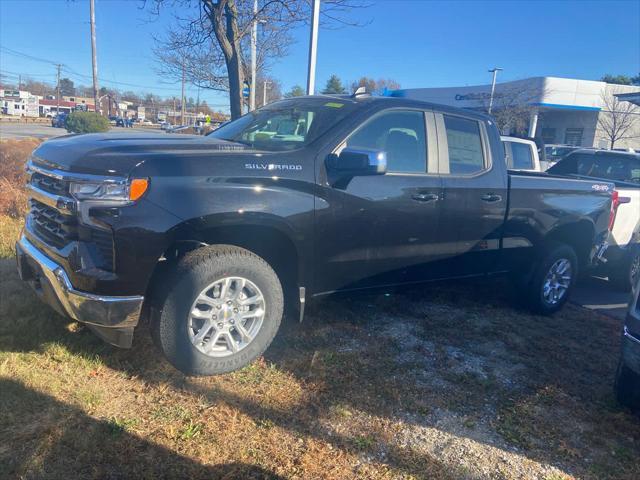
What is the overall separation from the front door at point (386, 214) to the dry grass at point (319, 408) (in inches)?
24.6

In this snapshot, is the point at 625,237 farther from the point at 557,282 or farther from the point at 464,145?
the point at 464,145

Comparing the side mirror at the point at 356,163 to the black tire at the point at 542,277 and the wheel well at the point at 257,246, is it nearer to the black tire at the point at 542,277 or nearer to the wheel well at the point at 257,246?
the wheel well at the point at 257,246

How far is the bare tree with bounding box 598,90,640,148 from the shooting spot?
36.4 m

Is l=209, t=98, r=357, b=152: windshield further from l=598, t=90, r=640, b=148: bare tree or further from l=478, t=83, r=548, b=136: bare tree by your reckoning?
l=598, t=90, r=640, b=148: bare tree

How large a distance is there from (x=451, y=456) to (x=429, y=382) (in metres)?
0.84

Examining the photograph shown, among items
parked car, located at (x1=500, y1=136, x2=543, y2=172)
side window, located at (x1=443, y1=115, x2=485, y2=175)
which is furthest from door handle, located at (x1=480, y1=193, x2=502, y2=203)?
parked car, located at (x1=500, y1=136, x2=543, y2=172)

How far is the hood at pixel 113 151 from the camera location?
120 inches

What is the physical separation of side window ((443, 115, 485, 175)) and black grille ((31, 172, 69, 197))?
3.00 m

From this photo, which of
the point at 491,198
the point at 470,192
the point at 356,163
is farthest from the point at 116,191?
the point at 491,198

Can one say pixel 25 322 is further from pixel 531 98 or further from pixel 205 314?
pixel 531 98

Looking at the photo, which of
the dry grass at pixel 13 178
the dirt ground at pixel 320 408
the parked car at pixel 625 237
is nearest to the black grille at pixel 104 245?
the dirt ground at pixel 320 408

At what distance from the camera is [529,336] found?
192 inches

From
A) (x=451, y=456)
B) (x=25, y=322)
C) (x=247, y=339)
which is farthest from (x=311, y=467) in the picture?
(x=25, y=322)

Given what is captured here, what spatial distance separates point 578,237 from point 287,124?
3500 mm
